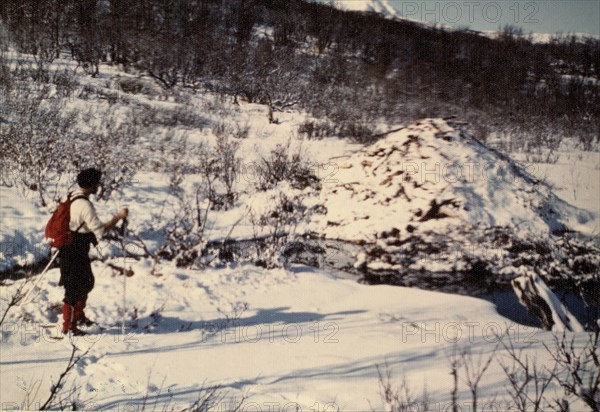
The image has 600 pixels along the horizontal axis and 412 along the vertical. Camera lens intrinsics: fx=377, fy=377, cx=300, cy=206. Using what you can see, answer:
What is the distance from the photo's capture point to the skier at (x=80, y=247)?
296 cm

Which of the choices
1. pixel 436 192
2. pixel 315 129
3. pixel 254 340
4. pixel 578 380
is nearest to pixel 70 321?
pixel 254 340

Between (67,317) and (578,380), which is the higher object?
(578,380)

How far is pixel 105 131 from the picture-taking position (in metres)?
9.45

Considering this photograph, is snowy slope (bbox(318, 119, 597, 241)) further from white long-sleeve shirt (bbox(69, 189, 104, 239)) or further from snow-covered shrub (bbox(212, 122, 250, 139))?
Answer: snow-covered shrub (bbox(212, 122, 250, 139))

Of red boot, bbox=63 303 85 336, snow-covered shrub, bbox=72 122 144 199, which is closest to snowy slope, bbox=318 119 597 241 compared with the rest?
red boot, bbox=63 303 85 336

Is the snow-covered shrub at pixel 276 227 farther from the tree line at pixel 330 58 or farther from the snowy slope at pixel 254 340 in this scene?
the tree line at pixel 330 58

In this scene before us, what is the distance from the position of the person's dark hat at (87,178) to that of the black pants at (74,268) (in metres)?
0.41

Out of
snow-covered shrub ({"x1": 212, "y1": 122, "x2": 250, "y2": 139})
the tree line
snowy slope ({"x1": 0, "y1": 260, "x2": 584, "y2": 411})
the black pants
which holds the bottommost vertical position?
snowy slope ({"x1": 0, "y1": 260, "x2": 584, "y2": 411})

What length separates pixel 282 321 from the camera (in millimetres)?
3637

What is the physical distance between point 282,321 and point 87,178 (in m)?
2.13

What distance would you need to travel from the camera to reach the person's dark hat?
2.99 meters

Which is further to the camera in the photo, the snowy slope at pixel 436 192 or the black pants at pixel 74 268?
the snowy slope at pixel 436 192

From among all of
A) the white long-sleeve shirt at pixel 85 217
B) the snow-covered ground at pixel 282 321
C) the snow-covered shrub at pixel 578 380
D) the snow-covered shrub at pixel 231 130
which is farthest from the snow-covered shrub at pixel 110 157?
the snow-covered shrub at pixel 578 380

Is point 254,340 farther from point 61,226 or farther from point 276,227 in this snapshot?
point 276,227
